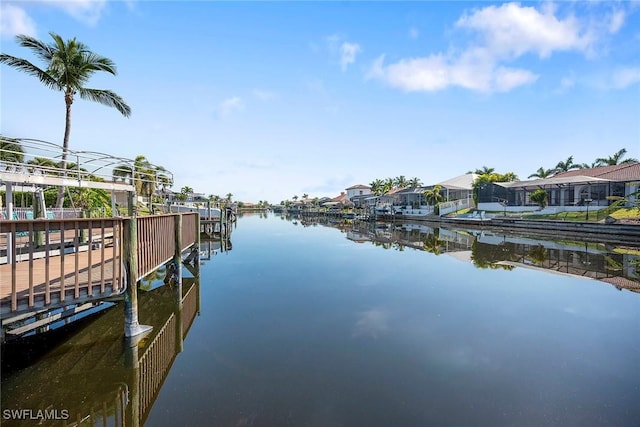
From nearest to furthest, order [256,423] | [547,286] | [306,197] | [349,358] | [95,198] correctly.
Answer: [256,423], [349,358], [547,286], [95,198], [306,197]

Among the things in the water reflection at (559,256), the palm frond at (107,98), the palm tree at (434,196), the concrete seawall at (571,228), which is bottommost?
the water reflection at (559,256)

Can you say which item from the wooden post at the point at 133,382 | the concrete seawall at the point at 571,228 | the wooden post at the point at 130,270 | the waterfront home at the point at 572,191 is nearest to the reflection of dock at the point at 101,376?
the wooden post at the point at 133,382

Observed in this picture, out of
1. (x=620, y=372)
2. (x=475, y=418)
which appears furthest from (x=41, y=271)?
(x=620, y=372)

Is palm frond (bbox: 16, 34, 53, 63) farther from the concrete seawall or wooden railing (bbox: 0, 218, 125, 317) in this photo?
the concrete seawall

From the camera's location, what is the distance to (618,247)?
2148 cm

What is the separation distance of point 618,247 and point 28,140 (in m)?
29.6

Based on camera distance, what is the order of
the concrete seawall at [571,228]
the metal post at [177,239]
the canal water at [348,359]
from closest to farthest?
1. the canal water at [348,359]
2. the metal post at [177,239]
3. the concrete seawall at [571,228]

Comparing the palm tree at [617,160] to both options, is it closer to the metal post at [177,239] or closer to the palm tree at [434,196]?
the palm tree at [434,196]

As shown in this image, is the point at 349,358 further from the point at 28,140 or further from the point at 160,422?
the point at 28,140

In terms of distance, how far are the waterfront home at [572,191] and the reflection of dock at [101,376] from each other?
117ft

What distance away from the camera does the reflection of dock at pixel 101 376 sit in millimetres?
4797

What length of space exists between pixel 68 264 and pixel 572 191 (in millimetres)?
46765

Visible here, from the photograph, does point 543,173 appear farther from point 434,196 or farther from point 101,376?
point 101,376

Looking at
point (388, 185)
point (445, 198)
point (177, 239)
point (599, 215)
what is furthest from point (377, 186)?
point (177, 239)
